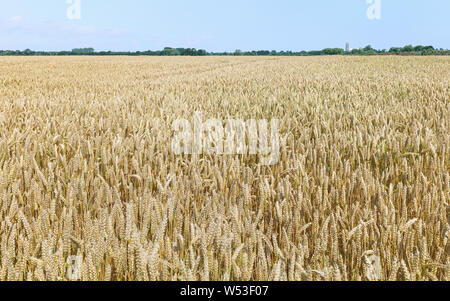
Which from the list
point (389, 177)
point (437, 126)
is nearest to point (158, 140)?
point (389, 177)

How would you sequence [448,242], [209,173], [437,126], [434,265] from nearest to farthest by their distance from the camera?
[434,265] < [448,242] < [209,173] < [437,126]

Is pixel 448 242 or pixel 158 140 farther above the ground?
pixel 158 140

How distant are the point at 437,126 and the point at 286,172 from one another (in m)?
1.92

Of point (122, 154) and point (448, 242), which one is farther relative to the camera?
point (122, 154)

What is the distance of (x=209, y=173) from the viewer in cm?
196

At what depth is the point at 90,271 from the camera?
1.02m

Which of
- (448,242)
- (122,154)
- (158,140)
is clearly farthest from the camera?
(158,140)
